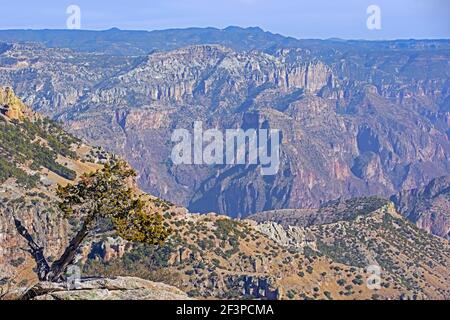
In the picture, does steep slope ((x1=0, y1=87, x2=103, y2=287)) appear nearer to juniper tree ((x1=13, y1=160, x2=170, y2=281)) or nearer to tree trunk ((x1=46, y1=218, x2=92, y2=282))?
juniper tree ((x1=13, y1=160, x2=170, y2=281))

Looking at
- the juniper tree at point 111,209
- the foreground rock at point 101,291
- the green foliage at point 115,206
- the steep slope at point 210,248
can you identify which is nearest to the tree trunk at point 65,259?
the juniper tree at point 111,209

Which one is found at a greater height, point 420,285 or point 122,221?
point 122,221

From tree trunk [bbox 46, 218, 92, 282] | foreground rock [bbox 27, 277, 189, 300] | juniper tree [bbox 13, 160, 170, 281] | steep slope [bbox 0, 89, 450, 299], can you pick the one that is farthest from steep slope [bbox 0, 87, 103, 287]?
foreground rock [bbox 27, 277, 189, 300]

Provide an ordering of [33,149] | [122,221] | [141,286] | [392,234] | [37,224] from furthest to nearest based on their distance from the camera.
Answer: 1. [392,234]
2. [33,149]
3. [37,224]
4. [122,221]
5. [141,286]

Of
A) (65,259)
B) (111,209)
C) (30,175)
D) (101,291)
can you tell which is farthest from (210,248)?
(101,291)

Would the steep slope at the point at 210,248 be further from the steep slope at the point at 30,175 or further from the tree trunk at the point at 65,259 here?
the tree trunk at the point at 65,259
